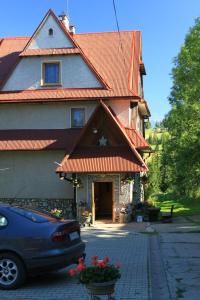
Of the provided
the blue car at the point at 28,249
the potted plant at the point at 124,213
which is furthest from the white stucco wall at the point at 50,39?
the blue car at the point at 28,249

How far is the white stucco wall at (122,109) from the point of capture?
25594mm

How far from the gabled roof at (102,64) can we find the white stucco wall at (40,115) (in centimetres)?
59

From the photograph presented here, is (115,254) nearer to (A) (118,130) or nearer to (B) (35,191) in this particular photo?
(A) (118,130)

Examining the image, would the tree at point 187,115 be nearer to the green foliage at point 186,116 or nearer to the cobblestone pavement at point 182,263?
the green foliage at point 186,116

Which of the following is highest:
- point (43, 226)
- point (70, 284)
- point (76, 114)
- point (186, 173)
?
point (76, 114)

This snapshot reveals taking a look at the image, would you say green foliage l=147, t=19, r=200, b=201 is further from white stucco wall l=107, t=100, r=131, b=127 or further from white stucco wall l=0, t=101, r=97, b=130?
white stucco wall l=0, t=101, r=97, b=130

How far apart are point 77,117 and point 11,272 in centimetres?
1788

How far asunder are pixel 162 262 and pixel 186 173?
20.7 meters

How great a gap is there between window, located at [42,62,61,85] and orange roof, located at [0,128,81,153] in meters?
2.78

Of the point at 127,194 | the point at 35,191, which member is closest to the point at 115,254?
the point at 127,194

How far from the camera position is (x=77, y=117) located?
26188mm

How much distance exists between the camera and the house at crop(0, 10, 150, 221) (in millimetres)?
24000

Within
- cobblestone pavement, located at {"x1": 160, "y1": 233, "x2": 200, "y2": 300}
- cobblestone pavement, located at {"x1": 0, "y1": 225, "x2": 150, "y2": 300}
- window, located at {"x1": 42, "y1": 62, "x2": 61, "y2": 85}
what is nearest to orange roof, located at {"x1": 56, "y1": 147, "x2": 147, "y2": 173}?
window, located at {"x1": 42, "y1": 62, "x2": 61, "y2": 85}

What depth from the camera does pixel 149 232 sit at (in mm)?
19750
